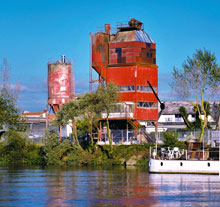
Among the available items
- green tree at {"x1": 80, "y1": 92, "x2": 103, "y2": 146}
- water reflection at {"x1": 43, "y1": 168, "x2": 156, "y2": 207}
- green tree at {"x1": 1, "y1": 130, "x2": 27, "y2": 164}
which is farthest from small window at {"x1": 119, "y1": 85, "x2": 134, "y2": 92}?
water reflection at {"x1": 43, "y1": 168, "x2": 156, "y2": 207}

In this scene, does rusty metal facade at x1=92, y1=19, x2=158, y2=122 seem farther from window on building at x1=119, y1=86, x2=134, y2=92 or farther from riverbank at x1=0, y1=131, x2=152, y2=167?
riverbank at x1=0, y1=131, x2=152, y2=167

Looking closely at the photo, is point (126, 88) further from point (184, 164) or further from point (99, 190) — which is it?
point (99, 190)

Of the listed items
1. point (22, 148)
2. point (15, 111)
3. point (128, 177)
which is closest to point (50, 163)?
point (22, 148)

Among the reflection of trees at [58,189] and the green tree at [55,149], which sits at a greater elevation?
the green tree at [55,149]

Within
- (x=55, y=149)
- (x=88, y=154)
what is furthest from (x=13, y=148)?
(x=88, y=154)

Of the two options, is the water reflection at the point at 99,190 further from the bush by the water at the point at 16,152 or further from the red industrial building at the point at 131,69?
the red industrial building at the point at 131,69

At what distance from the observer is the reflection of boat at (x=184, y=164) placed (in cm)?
6581

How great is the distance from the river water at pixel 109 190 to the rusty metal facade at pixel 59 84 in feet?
123

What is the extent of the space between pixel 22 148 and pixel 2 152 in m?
3.26

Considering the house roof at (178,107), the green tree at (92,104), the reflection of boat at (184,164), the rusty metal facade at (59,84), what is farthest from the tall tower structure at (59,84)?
the house roof at (178,107)

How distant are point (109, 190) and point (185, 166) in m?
20.7

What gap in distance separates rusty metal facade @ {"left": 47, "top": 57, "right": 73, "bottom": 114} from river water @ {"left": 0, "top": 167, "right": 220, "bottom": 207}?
123ft

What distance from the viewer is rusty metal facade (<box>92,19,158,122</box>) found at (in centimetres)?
9681

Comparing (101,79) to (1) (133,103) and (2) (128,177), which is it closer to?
(1) (133,103)
